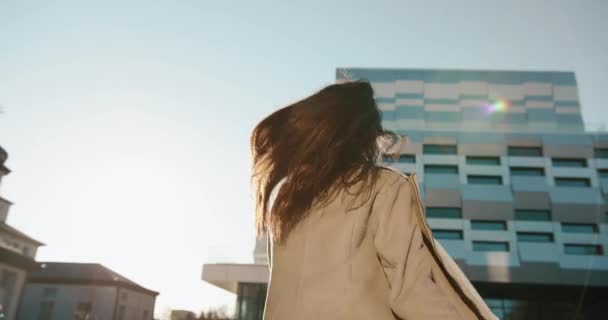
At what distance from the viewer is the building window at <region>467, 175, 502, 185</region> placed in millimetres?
30750

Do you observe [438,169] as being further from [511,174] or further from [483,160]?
[511,174]

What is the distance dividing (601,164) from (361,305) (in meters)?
35.5

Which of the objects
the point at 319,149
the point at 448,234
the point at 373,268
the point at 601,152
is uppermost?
the point at 601,152

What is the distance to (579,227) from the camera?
29.5 meters

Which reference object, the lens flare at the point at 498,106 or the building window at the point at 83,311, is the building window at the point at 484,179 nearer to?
the lens flare at the point at 498,106

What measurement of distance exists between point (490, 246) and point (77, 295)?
46.4 metres

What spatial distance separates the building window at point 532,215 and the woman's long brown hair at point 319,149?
105ft

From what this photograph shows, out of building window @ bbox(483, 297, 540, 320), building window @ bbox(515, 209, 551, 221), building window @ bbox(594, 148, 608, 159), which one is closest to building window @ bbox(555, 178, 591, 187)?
building window @ bbox(594, 148, 608, 159)

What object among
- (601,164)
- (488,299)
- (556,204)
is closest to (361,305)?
(488,299)

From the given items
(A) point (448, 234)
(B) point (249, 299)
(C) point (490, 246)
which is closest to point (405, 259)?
(B) point (249, 299)

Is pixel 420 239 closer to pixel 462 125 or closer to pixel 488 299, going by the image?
pixel 488 299

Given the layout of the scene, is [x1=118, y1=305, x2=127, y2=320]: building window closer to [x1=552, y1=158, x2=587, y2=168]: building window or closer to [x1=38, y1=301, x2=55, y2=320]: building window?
[x1=38, y1=301, x2=55, y2=320]: building window

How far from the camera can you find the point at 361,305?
1.23 m

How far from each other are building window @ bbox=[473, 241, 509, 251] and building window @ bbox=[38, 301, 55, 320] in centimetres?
4807
